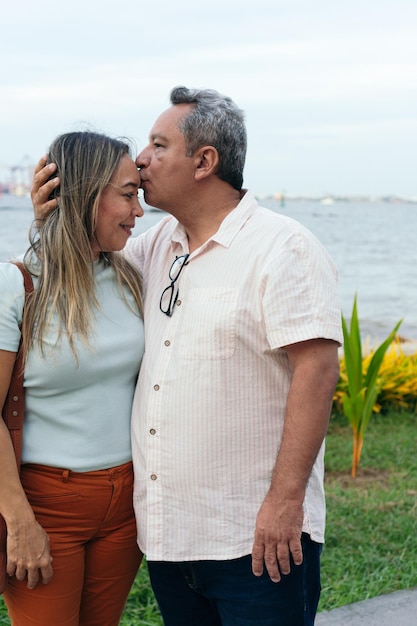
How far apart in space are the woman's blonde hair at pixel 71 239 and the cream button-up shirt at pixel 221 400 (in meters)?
0.28

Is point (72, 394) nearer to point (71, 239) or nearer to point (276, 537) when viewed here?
point (71, 239)

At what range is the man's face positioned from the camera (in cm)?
269

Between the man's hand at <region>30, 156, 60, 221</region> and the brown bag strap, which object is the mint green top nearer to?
the brown bag strap

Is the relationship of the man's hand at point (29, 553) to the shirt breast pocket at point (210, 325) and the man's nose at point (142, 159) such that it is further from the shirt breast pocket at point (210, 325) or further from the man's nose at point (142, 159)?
the man's nose at point (142, 159)

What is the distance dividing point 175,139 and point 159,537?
4.10 ft

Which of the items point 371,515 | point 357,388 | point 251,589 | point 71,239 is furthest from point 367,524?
point 71,239

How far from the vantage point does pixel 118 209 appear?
262 cm

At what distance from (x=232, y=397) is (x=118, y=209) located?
689 millimetres

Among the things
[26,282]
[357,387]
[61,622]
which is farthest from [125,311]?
[357,387]

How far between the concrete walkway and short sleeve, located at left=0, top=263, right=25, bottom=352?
202 cm

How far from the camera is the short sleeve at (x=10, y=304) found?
241 cm

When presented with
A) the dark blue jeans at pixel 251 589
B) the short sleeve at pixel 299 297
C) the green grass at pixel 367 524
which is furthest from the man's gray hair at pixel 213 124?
the green grass at pixel 367 524

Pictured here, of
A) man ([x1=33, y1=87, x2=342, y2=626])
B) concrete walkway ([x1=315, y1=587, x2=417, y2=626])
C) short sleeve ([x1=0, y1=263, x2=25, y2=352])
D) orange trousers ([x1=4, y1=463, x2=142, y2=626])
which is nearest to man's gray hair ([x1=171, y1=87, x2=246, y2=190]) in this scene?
man ([x1=33, y1=87, x2=342, y2=626])

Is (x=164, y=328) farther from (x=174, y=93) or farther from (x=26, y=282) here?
(x=174, y=93)
